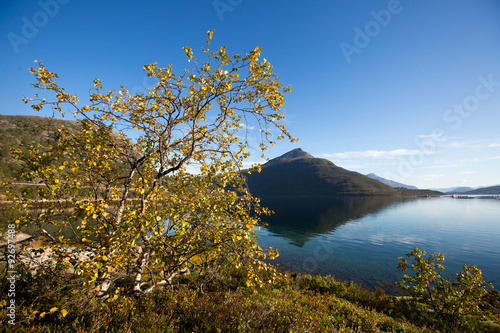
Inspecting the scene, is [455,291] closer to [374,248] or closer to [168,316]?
[168,316]

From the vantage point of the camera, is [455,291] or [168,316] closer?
[168,316]

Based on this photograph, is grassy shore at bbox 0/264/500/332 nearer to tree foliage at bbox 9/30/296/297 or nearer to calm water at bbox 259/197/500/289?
tree foliage at bbox 9/30/296/297

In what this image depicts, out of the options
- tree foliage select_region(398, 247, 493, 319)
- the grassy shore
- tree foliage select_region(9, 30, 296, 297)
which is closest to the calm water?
tree foliage select_region(398, 247, 493, 319)

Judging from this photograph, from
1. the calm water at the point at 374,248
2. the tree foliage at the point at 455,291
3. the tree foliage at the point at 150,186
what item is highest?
the tree foliage at the point at 150,186

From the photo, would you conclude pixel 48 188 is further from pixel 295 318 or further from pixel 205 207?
pixel 295 318

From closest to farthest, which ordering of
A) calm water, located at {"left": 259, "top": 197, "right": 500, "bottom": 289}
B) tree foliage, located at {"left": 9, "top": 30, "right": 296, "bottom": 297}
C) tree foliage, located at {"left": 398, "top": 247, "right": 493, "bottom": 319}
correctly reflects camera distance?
1. tree foliage, located at {"left": 9, "top": 30, "right": 296, "bottom": 297}
2. tree foliage, located at {"left": 398, "top": 247, "right": 493, "bottom": 319}
3. calm water, located at {"left": 259, "top": 197, "right": 500, "bottom": 289}

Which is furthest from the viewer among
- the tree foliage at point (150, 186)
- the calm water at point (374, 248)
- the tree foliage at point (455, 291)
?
the calm water at point (374, 248)

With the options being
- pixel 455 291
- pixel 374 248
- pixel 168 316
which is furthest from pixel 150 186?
pixel 374 248

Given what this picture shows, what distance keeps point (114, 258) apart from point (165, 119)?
4.29m

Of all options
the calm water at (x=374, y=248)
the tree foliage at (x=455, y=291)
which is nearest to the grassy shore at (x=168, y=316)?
the tree foliage at (x=455, y=291)

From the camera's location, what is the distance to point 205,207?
6387 millimetres

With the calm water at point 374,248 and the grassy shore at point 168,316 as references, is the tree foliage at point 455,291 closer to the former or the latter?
the grassy shore at point 168,316

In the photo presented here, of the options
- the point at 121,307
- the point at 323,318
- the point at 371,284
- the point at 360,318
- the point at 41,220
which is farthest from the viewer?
the point at 371,284

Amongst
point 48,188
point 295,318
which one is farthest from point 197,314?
point 48,188
